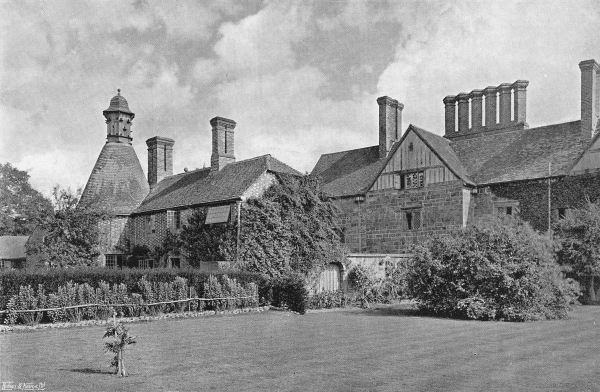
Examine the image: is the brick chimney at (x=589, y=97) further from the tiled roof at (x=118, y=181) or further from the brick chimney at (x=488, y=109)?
the tiled roof at (x=118, y=181)

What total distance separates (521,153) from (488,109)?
638cm

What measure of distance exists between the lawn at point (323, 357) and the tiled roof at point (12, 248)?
33327 mm

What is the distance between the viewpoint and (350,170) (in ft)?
A: 119

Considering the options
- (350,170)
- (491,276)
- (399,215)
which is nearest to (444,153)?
(399,215)

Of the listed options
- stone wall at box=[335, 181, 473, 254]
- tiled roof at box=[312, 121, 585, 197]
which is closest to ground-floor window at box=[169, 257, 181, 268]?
stone wall at box=[335, 181, 473, 254]

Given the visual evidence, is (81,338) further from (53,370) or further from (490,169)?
(490,169)

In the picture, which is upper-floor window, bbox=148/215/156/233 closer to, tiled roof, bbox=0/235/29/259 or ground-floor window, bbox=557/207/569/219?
tiled roof, bbox=0/235/29/259

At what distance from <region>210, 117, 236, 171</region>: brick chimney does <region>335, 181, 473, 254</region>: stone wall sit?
21.6 ft

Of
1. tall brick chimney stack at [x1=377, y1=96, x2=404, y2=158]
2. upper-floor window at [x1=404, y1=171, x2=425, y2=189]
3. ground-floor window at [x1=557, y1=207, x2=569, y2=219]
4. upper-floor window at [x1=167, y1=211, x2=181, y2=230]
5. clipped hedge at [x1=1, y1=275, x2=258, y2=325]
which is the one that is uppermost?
tall brick chimney stack at [x1=377, y1=96, x2=404, y2=158]

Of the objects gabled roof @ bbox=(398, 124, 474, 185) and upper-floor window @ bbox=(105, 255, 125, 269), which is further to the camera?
upper-floor window @ bbox=(105, 255, 125, 269)

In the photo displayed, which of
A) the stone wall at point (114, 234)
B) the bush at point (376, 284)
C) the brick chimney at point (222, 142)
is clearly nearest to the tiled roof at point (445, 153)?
the bush at point (376, 284)

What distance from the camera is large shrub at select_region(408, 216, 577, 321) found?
1728cm

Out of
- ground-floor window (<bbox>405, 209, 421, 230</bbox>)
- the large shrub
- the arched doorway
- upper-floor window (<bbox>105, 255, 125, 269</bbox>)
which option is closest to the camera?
the large shrub

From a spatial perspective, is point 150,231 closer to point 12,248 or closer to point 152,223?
point 152,223
